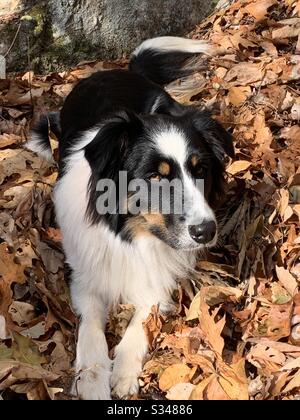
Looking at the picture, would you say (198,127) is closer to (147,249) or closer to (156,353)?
(147,249)

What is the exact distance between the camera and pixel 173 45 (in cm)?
505

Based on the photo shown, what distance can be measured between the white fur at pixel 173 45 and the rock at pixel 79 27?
0.50 m

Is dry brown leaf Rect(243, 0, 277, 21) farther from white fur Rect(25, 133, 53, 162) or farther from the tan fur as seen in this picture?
the tan fur

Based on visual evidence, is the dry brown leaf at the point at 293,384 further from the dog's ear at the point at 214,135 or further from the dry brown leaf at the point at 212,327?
the dog's ear at the point at 214,135

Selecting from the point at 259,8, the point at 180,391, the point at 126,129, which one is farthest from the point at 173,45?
the point at 180,391

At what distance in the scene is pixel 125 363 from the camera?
2.98 m

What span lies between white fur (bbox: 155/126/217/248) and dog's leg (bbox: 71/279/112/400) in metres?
0.62

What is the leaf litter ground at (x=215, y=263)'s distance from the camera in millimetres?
2830

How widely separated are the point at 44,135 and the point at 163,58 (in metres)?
1.17

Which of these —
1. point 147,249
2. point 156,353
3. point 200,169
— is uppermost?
point 200,169

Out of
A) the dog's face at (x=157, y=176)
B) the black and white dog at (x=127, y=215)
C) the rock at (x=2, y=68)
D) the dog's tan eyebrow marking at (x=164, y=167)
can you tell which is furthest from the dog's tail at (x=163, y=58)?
the dog's tan eyebrow marking at (x=164, y=167)

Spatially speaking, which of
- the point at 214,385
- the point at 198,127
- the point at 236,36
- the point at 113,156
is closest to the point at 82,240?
the point at 113,156

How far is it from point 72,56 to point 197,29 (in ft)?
4.16

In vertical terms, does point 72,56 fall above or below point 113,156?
below
